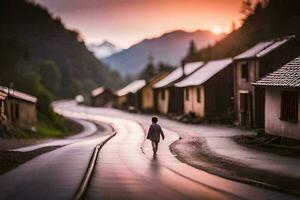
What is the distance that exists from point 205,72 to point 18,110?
19.0 metres

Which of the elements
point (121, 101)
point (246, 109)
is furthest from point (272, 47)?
point (121, 101)

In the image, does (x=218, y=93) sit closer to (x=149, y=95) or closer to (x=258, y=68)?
(x=258, y=68)

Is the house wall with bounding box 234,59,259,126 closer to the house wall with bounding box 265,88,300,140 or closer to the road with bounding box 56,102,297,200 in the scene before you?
the house wall with bounding box 265,88,300,140

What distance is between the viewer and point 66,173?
701 inches

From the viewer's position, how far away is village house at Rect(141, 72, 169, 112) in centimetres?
7108

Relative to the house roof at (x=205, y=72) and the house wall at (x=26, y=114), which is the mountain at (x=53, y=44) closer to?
the house wall at (x=26, y=114)

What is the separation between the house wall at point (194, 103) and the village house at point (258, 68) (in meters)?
7.75

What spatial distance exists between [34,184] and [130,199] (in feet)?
12.1

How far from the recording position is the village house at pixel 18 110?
45094 mm

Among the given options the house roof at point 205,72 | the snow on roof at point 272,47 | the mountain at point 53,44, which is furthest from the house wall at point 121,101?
the snow on roof at point 272,47

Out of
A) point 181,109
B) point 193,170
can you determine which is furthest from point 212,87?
point 193,170

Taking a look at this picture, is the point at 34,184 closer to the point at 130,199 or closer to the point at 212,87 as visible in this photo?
the point at 130,199

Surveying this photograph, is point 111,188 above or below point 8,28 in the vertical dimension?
below

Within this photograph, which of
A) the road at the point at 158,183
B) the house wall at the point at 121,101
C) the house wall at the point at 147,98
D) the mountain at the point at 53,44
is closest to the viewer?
the road at the point at 158,183
